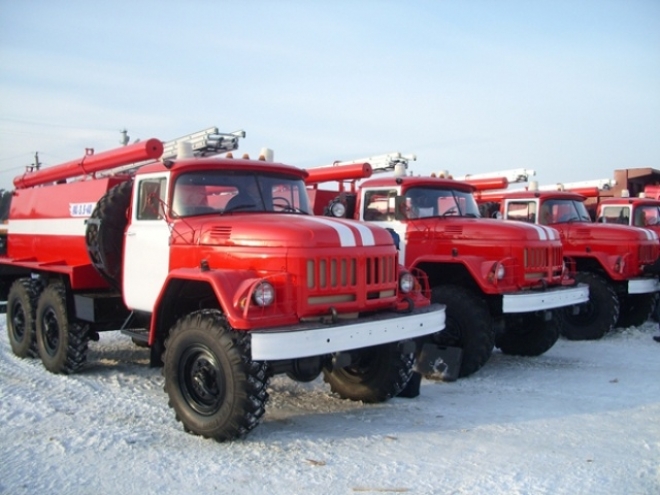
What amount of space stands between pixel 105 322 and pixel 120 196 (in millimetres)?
1357

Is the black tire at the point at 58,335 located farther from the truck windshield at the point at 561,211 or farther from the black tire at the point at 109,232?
the truck windshield at the point at 561,211

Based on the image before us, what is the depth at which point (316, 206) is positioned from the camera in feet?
32.1

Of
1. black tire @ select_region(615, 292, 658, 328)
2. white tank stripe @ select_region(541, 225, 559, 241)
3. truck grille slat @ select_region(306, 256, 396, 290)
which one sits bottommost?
black tire @ select_region(615, 292, 658, 328)

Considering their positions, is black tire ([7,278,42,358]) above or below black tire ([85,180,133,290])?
below

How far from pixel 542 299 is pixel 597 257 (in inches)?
142

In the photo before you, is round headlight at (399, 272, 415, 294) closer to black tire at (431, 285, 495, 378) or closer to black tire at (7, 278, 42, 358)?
black tire at (431, 285, 495, 378)

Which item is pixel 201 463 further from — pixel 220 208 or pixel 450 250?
pixel 450 250

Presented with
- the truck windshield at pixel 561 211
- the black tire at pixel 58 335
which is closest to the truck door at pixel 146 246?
the black tire at pixel 58 335

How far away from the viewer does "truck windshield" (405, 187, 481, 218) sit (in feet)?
28.6

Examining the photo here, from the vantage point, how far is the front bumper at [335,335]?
15.2 feet

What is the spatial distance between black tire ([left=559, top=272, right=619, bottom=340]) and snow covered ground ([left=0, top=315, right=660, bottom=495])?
2.64m

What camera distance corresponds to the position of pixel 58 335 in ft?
25.3

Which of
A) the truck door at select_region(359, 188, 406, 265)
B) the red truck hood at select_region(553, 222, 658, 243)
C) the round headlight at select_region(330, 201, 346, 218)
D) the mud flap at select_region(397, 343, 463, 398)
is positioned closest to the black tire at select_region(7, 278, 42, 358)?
the round headlight at select_region(330, 201, 346, 218)

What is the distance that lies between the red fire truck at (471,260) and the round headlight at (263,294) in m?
2.43
